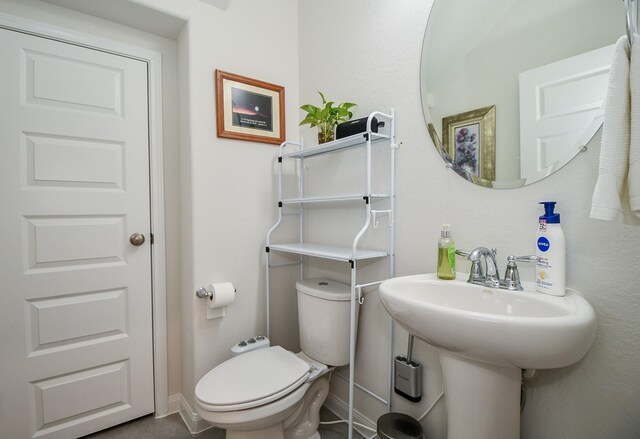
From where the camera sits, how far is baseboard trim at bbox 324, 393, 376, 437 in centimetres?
144

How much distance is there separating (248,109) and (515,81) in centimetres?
128

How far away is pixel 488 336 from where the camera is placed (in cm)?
68

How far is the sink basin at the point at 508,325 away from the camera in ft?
2.12

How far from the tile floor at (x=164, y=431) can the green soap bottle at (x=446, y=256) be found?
37.5 inches

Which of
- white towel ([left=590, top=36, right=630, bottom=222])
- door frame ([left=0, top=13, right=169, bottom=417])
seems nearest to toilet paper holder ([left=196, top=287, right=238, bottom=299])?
door frame ([left=0, top=13, right=169, bottom=417])

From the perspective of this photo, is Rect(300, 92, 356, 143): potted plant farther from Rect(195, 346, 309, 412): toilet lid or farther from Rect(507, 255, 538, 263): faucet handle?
Rect(195, 346, 309, 412): toilet lid

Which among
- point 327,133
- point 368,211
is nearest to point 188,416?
point 368,211

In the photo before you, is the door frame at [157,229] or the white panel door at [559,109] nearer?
the white panel door at [559,109]

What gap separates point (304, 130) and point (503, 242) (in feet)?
4.23

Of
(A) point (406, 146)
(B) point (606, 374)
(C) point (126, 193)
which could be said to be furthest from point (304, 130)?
(B) point (606, 374)

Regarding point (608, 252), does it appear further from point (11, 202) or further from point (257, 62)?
point (11, 202)

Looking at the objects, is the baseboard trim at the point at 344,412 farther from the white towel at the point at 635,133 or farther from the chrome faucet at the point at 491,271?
the white towel at the point at 635,133

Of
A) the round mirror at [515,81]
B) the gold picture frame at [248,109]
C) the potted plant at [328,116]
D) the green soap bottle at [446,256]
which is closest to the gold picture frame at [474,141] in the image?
the round mirror at [515,81]

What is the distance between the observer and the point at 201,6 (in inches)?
60.2
